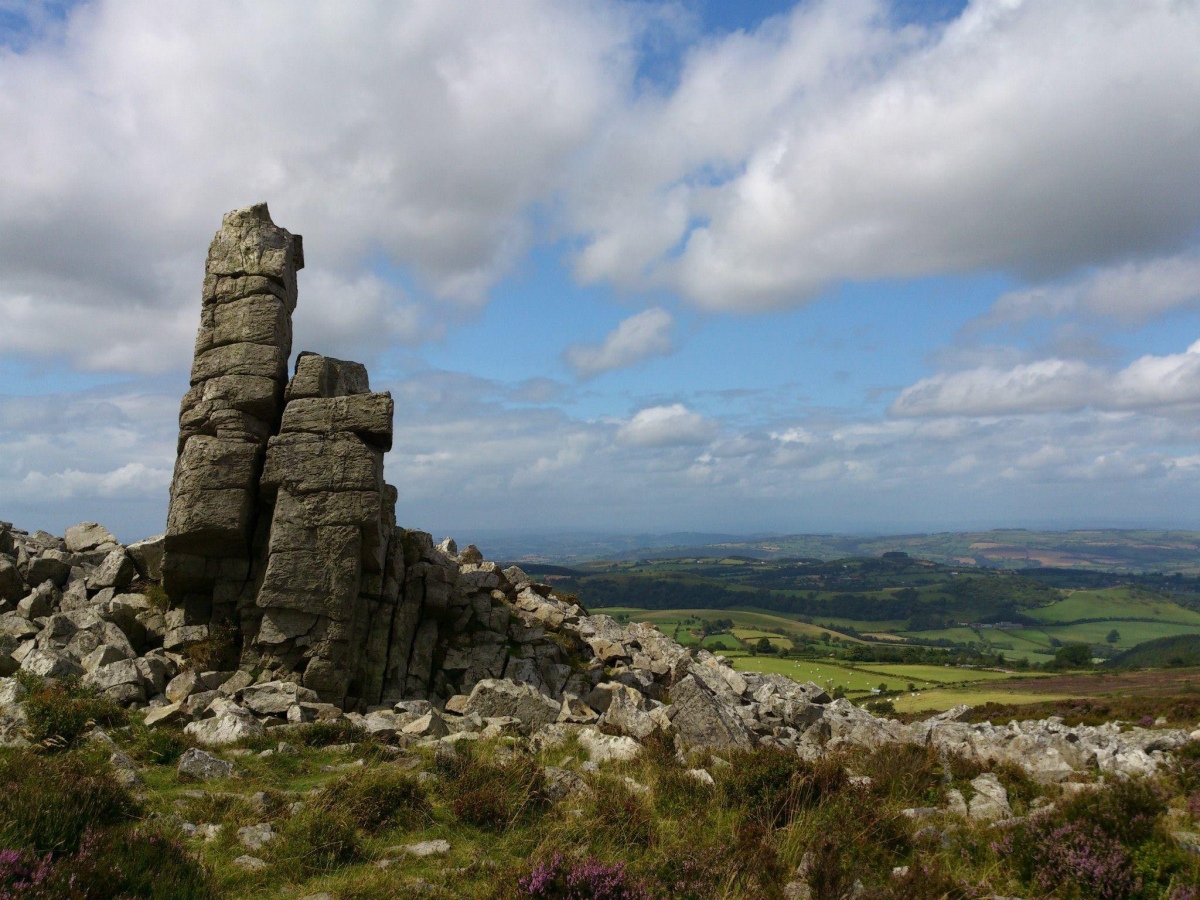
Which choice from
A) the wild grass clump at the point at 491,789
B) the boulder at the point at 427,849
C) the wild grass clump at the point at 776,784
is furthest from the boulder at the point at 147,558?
the wild grass clump at the point at 776,784

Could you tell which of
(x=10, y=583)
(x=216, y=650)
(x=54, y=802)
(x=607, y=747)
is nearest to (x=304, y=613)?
(x=216, y=650)

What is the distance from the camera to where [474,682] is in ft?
82.1

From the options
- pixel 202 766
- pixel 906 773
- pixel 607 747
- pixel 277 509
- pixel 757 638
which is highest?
pixel 277 509

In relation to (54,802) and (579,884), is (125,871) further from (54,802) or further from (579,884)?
(579,884)

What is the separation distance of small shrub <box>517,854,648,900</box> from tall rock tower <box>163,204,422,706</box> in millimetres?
15301

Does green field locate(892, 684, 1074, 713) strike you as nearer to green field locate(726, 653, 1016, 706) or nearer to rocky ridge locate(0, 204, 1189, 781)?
green field locate(726, 653, 1016, 706)

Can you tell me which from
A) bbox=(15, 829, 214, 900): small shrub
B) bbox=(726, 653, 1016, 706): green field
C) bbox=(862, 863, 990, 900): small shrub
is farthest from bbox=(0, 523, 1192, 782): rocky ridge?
bbox=(726, 653, 1016, 706): green field

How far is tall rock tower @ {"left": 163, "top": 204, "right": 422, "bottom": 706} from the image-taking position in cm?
2273

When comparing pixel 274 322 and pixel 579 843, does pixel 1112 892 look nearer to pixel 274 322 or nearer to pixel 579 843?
pixel 579 843

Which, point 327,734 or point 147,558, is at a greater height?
point 147,558

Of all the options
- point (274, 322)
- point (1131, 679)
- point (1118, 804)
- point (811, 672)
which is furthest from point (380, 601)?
point (1131, 679)

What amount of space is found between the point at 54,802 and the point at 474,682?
52.0 feet

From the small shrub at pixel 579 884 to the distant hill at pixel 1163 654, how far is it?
479 feet

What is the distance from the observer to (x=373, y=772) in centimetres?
1324
